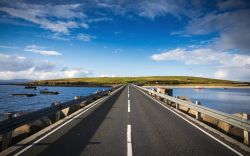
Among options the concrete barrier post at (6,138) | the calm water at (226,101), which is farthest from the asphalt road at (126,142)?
the calm water at (226,101)

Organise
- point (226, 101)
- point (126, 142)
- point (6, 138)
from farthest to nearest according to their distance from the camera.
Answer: point (226, 101) < point (126, 142) < point (6, 138)

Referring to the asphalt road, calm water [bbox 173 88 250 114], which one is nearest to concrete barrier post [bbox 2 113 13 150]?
the asphalt road

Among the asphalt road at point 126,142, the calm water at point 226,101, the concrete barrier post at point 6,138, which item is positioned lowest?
the calm water at point 226,101

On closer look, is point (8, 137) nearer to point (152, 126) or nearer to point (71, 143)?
point (71, 143)

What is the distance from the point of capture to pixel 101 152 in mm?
6203

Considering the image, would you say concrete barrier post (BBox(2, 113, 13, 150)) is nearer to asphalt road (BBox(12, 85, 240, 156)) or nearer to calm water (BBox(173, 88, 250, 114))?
asphalt road (BBox(12, 85, 240, 156))

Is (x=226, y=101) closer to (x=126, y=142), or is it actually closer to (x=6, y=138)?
(x=126, y=142)

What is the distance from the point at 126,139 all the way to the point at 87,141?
1.35 meters

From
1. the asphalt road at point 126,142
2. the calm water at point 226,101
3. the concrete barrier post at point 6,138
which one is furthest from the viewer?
the calm water at point 226,101

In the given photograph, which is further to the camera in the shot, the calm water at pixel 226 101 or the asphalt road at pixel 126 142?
the calm water at pixel 226 101

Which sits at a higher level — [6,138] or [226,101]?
[6,138]

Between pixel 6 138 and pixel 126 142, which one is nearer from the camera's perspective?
pixel 6 138

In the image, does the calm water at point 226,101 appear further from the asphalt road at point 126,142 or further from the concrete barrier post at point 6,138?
the concrete barrier post at point 6,138

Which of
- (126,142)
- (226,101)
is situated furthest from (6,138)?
(226,101)
